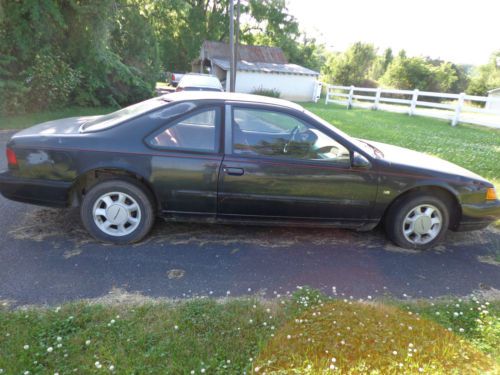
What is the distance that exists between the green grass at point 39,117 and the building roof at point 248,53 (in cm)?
2137

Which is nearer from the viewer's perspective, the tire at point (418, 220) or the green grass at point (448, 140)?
the tire at point (418, 220)

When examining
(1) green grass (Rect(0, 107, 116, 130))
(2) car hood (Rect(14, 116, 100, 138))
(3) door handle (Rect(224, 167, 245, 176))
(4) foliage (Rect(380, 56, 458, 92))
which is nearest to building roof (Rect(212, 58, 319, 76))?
(4) foliage (Rect(380, 56, 458, 92))

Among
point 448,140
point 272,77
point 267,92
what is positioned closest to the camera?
point 448,140

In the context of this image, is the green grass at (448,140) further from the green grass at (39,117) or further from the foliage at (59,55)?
the green grass at (39,117)

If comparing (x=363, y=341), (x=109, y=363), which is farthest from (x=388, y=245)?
(x=109, y=363)

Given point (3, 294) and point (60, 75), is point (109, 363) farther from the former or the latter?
point (60, 75)

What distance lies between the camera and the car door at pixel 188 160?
366cm

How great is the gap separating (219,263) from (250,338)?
1.09 meters

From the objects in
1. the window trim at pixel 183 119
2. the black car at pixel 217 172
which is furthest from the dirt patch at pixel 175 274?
the window trim at pixel 183 119

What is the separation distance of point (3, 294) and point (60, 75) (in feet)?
36.7

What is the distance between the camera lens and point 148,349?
2455 mm

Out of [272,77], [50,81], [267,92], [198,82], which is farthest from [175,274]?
[272,77]

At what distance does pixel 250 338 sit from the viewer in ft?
8.59

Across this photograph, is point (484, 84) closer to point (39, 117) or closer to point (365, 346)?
A: point (39, 117)
